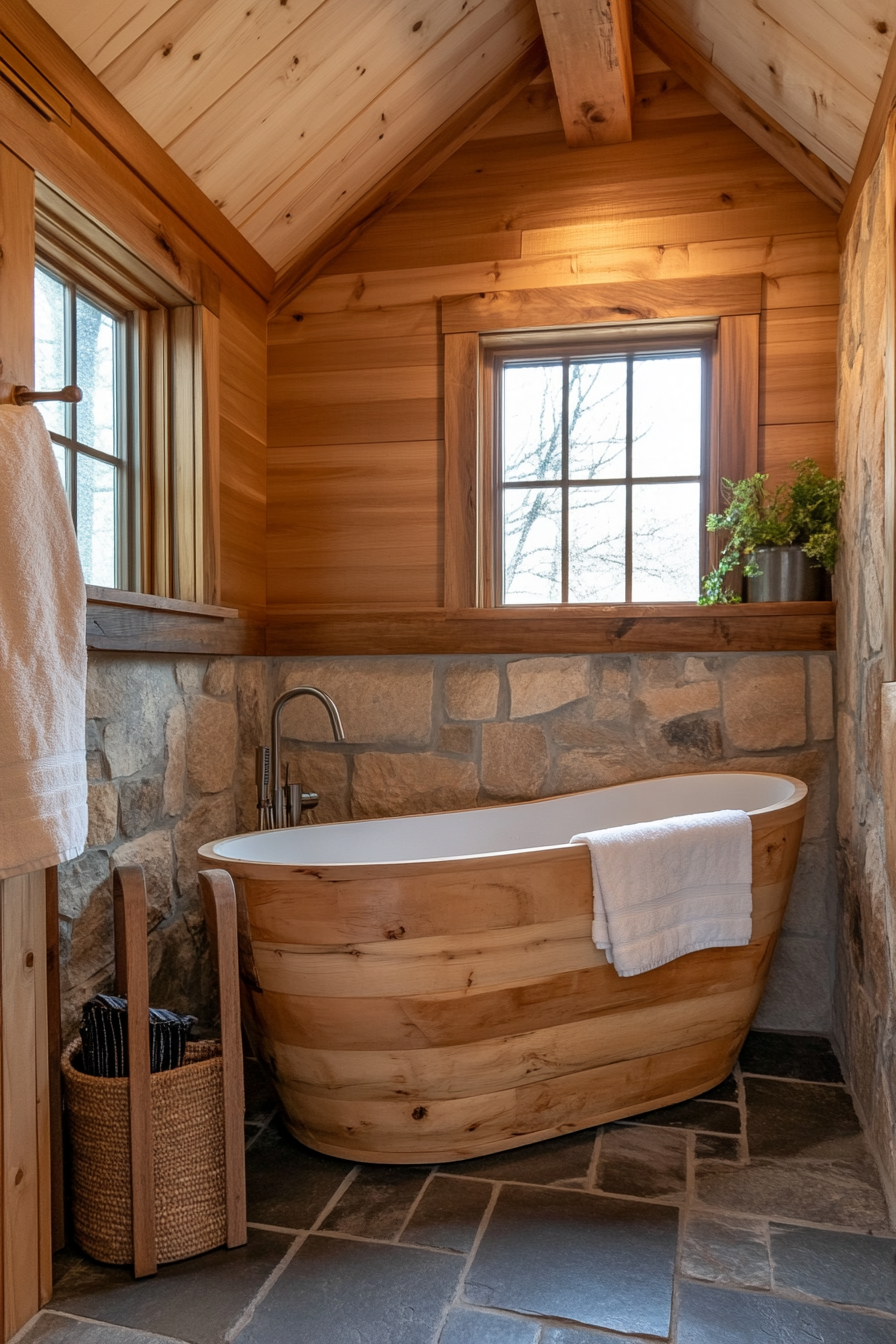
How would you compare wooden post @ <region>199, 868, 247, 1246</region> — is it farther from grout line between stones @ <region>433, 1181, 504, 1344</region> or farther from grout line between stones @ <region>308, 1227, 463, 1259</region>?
grout line between stones @ <region>433, 1181, 504, 1344</region>

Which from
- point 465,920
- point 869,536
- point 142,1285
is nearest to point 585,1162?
point 465,920

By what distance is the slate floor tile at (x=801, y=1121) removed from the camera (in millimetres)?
2070

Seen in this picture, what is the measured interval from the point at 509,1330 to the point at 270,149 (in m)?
2.63

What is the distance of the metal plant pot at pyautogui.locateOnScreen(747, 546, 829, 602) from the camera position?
2.68m

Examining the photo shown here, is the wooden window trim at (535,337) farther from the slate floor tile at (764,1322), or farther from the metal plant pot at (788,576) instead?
the slate floor tile at (764,1322)

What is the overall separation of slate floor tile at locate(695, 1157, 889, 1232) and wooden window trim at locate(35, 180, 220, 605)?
1.85 metres

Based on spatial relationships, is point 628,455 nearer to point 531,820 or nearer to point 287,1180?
point 531,820

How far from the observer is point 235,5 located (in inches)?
80.7

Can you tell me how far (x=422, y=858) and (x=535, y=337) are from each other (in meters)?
1.62

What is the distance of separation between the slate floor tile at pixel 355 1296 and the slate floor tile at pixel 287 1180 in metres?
0.10

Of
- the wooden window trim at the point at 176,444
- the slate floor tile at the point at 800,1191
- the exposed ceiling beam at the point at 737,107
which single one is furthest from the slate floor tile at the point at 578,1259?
the exposed ceiling beam at the point at 737,107

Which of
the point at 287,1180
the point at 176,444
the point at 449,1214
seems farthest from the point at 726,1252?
the point at 176,444

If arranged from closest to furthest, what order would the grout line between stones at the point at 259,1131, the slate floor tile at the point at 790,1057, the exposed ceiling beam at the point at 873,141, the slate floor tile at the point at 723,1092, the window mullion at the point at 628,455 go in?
the exposed ceiling beam at the point at 873,141 → the grout line between stones at the point at 259,1131 → the slate floor tile at the point at 723,1092 → the slate floor tile at the point at 790,1057 → the window mullion at the point at 628,455

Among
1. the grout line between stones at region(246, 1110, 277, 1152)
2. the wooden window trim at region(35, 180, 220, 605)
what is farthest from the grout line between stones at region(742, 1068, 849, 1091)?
the wooden window trim at region(35, 180, 220, 605)
